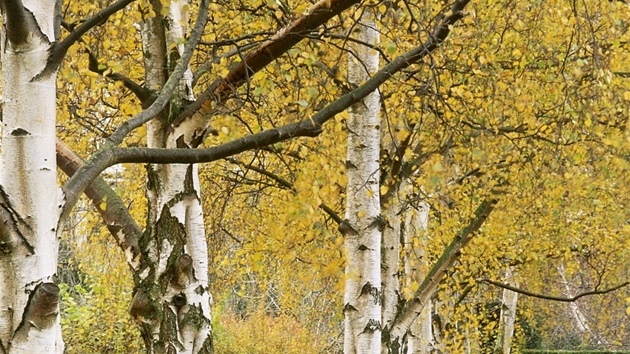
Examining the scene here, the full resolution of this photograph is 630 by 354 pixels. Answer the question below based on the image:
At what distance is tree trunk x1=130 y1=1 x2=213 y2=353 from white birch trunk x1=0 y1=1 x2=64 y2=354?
6.15 feet

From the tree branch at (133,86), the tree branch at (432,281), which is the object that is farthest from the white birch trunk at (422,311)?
the tree branch at (133,86)

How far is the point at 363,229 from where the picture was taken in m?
6.04

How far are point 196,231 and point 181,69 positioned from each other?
63.9 inches

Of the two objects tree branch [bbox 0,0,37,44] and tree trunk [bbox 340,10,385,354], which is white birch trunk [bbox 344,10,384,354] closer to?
tree trunk [bbox 340,10,385,354]


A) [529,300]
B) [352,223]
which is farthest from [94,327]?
[529,300]

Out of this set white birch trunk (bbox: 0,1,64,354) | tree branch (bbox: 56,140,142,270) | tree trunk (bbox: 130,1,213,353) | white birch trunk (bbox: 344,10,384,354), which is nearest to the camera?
white birch trunk (bbox: 0,1,64,354)

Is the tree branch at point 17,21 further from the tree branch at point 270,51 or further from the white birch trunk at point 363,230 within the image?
the white birch trunk at point 363,230

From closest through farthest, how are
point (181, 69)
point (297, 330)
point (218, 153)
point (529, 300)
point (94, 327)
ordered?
1. point (218, 153)
2. point (181, 69)
3. point (94, 327)
4. point (297, 330)
5. point (529, 300)

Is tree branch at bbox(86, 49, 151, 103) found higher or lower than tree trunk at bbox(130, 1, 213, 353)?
higher

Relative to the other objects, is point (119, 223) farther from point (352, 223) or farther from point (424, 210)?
point (424, 210)

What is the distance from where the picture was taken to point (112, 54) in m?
6.75

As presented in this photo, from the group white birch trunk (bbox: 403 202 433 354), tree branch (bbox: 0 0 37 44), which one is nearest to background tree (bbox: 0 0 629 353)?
tree branch (bbox: 0 0 37 44)

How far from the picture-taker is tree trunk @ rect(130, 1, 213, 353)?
4.71m

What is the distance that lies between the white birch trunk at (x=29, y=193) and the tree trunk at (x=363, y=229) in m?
3.37
